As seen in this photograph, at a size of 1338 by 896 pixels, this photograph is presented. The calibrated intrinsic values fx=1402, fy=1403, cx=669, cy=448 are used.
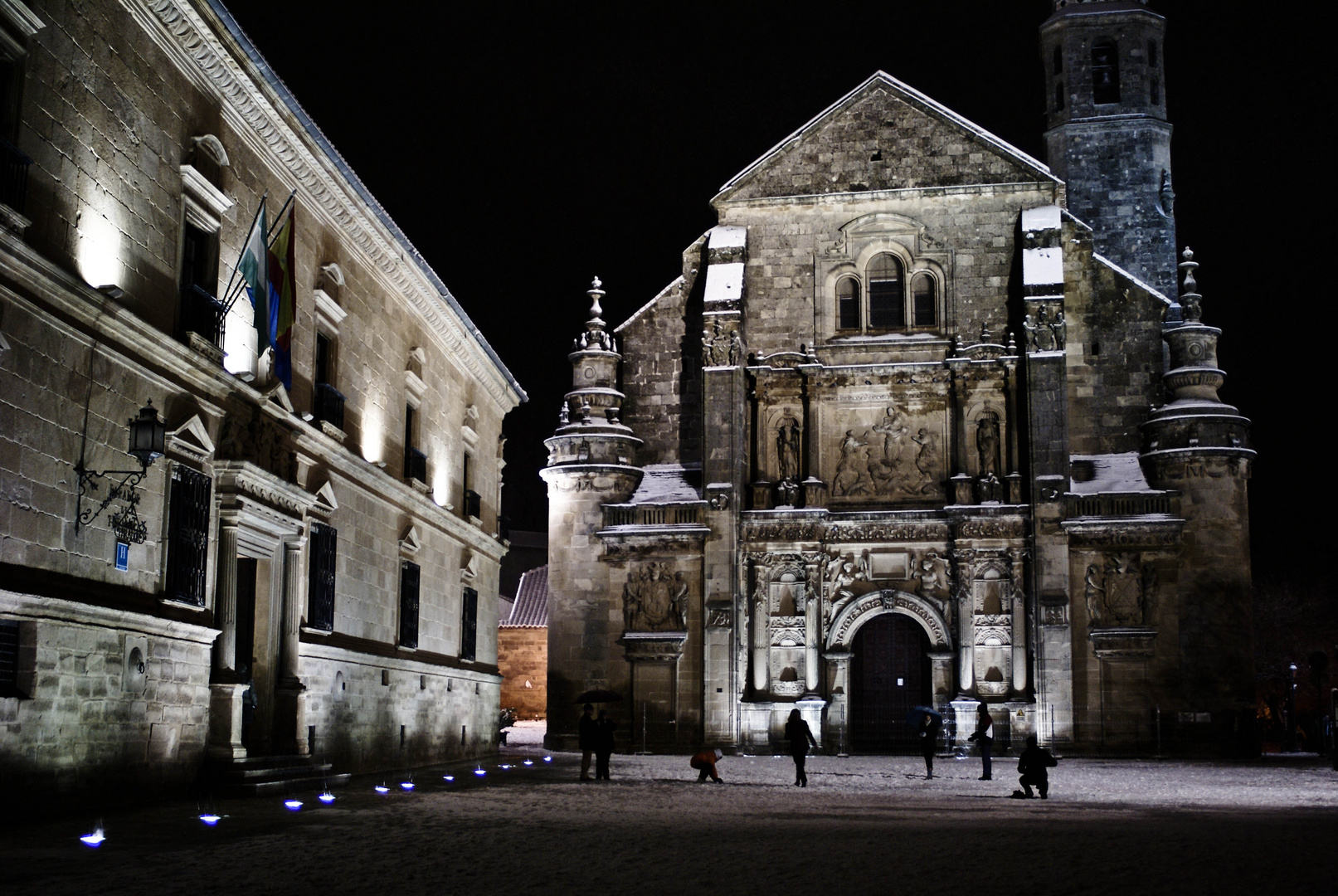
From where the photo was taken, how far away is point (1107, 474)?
1412 inches

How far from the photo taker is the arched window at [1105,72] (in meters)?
46.9

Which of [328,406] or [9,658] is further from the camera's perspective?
[328,406]

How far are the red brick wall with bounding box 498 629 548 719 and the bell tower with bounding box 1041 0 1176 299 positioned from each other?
99.0ft

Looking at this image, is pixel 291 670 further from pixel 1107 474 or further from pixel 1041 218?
pixel 1041 218

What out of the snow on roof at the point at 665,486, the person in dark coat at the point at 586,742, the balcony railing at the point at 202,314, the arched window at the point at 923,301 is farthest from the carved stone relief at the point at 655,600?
the balcony railing at the point at 202,314

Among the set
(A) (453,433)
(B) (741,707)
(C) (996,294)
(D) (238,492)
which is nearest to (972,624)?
(B) (741,707)

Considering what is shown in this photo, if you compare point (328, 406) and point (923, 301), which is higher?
point (923, 301)

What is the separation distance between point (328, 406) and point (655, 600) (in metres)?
16.8

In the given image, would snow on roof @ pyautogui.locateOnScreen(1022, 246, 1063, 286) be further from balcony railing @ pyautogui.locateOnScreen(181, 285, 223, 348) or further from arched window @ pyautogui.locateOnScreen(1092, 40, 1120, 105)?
balcony railing @ pyautogui.locateOnScreen(181, 285, 223, 348)

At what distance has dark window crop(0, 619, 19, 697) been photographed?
1242 centimetres

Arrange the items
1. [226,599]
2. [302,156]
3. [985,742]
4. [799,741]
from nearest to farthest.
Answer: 1. [226,599]
2. [302,156]
3. [799,741]
4. [985,742]

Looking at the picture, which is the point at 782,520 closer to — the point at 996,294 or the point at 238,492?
the point at 996,294

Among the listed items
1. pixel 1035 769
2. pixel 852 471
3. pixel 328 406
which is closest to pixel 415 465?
pixel 328 406

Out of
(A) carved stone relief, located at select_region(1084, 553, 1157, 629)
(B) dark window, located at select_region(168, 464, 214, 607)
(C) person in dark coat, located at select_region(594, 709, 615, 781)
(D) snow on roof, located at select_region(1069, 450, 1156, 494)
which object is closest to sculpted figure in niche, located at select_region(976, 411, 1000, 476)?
(D) snow on roof, located at select_region(1069, 450, 1156, 494)
